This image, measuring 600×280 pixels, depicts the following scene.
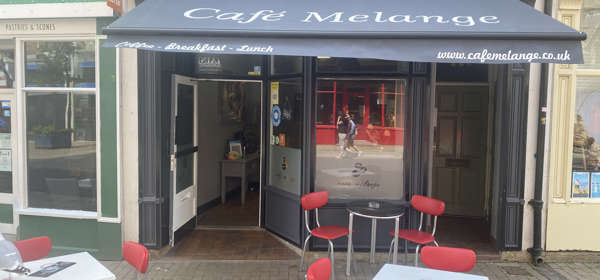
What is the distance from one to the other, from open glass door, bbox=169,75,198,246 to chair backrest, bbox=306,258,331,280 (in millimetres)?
Answer: 3190

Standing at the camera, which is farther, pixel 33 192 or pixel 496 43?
pixel 33 192

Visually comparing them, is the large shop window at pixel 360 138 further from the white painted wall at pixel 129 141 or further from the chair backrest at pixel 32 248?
the chair backrest at pixel 32 248

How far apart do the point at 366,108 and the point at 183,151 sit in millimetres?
2556

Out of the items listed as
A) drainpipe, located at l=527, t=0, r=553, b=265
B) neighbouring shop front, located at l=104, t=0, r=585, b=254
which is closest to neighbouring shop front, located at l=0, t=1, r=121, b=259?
neighbouring shop front, located at l=104, t=0, r=585, b=254

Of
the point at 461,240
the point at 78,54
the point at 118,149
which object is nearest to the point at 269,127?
the point at 118,149

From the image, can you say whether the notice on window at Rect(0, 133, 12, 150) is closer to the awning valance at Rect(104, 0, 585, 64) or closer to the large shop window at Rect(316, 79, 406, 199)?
the awning valance at Rect(104, 0, 585, 64)

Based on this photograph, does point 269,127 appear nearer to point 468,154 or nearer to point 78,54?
point 78,54

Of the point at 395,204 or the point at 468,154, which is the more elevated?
the point at 468,154

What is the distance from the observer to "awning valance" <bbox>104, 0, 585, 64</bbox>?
12.0 feet

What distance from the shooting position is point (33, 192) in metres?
5.78

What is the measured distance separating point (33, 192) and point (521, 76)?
640 centimetres

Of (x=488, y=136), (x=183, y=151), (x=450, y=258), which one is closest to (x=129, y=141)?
(x=183, y=151)

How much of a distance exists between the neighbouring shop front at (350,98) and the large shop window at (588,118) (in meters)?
0.81

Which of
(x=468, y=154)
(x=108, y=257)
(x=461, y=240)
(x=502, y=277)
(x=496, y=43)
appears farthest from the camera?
(x=468, y=154)
